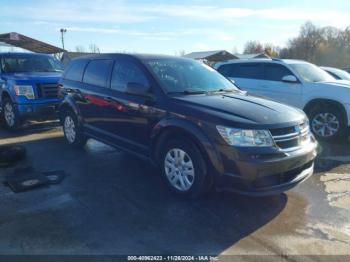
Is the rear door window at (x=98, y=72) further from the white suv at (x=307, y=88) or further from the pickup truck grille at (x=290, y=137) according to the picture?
the white suv at (x=307, y=88)

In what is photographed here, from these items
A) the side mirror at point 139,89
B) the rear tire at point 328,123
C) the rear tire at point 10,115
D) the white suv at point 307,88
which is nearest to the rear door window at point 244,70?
the white suv at point 307,88

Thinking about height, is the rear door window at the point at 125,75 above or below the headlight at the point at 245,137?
above

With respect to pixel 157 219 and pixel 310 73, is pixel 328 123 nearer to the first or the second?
pixel 310 73

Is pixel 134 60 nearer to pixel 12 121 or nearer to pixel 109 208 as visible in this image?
pixel 109 208

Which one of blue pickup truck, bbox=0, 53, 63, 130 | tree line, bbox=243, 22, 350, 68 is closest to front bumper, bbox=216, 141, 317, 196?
blue pickup truck, bbox=0, 53, 63, 130

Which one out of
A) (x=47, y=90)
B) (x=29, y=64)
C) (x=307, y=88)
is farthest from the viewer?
(x=29, y=64)

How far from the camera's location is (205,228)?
357 centimetres

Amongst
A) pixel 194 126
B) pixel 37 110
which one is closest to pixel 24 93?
pixel 37 110

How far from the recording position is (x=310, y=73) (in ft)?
27.0

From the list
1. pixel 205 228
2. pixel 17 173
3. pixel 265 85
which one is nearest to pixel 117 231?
pixel 205 228

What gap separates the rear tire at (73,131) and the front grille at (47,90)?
1426 millimetres

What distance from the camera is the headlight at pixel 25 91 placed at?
7.61 metres

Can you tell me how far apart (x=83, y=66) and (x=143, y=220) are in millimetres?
3577

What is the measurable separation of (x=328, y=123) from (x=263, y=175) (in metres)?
4.63
